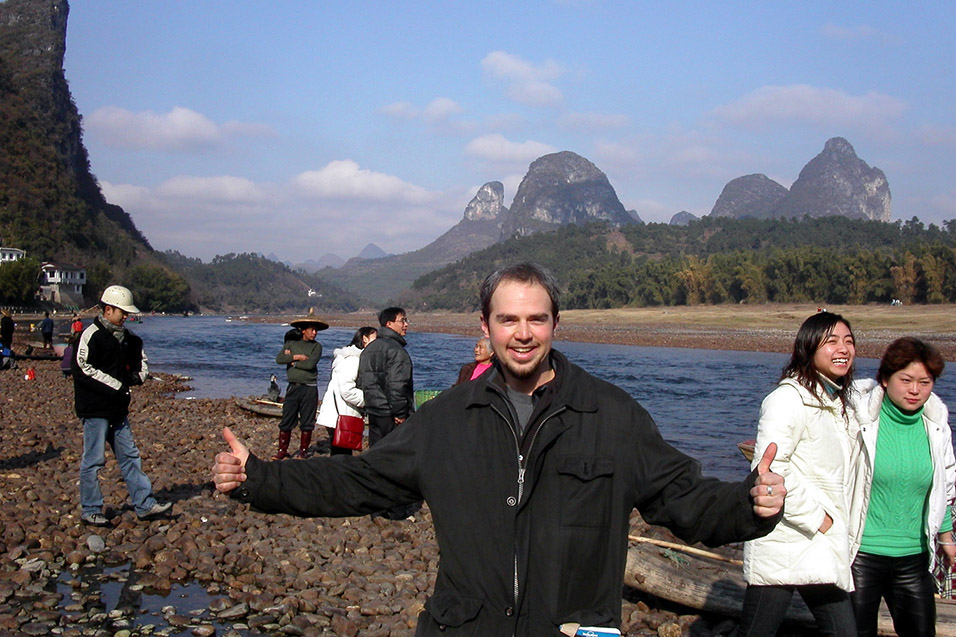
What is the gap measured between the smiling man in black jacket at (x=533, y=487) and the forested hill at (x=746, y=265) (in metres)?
7.40

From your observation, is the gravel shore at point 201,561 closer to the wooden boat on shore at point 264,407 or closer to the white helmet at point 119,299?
the white helmet at point 119,299

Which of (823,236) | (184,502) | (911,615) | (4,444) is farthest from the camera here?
(823,236)

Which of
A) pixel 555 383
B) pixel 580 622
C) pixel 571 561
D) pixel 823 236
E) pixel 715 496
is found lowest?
pixel 580 622

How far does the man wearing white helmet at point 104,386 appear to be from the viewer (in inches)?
246

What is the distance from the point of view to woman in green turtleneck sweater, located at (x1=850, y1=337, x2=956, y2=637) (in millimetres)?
3689

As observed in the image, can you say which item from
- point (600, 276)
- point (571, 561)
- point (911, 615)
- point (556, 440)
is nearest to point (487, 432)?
point (556, 440)

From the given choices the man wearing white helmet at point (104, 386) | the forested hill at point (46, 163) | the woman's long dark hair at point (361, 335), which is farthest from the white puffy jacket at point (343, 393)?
the forested hill at point (46, 163)

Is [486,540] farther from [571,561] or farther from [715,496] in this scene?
[715,496]

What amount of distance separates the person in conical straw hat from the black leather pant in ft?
20.6

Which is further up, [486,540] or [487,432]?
[487,432]

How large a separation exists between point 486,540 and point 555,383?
A: 48cm

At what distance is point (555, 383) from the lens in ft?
7.45

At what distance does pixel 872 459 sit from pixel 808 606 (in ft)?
2.55

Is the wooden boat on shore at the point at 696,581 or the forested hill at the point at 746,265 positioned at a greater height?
the forested hill at the point at 746,265
